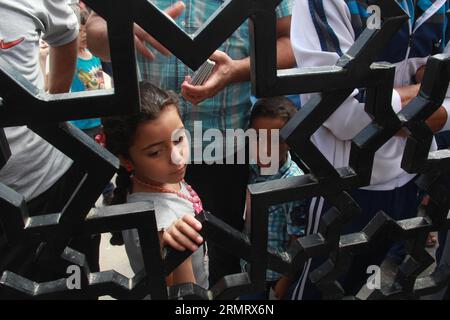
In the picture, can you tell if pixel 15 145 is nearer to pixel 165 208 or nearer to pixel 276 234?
pixel 165 208

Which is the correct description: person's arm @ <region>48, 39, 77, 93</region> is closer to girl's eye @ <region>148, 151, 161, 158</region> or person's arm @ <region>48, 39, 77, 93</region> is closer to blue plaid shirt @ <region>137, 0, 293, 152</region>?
blue plaid shirt @ <region>137, 0, 293, 152</region>

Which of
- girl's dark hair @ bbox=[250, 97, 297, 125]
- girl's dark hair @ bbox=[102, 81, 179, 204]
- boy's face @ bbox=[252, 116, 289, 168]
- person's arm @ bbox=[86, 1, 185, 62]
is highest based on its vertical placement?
person's arm @ bbox=[86, 1, 185, 62]

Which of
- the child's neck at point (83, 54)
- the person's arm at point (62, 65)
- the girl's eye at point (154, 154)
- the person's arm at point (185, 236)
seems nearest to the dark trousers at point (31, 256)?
the girl's eye at point (154, 154)

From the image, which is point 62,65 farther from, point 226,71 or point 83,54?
point 83,54

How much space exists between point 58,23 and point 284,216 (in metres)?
1.23

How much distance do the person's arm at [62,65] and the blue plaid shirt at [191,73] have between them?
12.2 inches

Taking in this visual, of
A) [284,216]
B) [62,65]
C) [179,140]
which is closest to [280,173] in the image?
[284,216]

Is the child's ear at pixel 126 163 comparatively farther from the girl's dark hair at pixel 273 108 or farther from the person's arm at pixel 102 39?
the girl's dark hair at pixel 273 108

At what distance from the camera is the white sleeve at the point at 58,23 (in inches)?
59.6

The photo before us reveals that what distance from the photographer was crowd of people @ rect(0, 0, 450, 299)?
1.15 metres

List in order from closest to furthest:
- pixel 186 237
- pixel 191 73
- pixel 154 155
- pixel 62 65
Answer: pixel 186 237
pixel 154 155
pixel 191 73
pixel 62 65

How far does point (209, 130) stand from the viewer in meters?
1.73

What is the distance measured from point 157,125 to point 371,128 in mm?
630

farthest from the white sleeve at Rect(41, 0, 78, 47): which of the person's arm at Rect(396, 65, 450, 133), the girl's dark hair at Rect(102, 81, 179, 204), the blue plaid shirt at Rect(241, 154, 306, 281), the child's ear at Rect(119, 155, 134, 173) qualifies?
the person's arm at Rect(396, 65, 450, 133)
